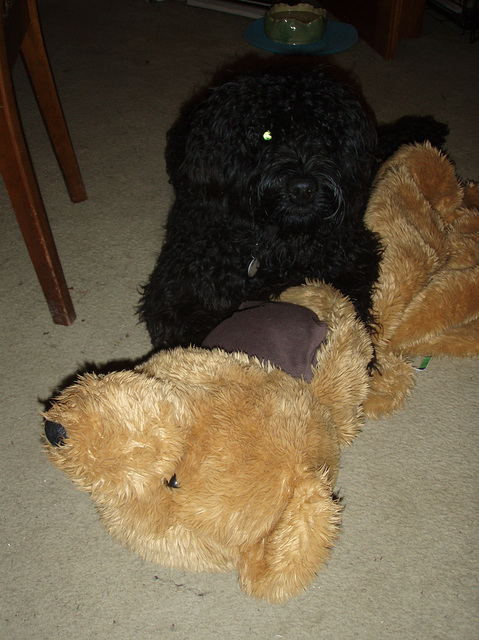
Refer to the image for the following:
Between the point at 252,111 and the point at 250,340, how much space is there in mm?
484

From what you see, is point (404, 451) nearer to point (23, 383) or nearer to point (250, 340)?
point (250, 340)

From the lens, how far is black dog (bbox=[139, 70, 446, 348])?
3.67 feet

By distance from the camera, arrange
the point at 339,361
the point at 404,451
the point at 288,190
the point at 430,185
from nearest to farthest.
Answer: the point at 339,361 < the point at 288,190 < the point at 404,451 < the point at 430,185

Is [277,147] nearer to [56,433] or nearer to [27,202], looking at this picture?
[27,202]

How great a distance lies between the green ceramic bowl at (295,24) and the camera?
238 cm

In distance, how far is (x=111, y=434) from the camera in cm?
71

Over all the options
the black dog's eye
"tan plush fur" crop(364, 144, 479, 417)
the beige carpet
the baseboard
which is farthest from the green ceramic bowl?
the black dog's eye

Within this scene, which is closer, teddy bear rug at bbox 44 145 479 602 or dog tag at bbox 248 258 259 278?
teddy bear rug at bbox 44 145 479 602

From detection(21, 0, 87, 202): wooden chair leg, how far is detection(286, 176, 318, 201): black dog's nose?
2.89 ft

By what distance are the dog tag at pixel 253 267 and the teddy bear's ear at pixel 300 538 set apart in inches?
23.2

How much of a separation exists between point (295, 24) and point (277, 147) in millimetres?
1547

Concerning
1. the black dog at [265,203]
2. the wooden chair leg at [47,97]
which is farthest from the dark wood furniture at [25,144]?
the black dog at [265,203]

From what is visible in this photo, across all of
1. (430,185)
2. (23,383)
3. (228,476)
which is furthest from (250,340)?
(430,185)

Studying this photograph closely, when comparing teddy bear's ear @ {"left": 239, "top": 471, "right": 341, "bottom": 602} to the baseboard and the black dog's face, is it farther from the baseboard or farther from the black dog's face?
the baseboard
